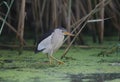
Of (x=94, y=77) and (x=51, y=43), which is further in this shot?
(x=51, y=43)

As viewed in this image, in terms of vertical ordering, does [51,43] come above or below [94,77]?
above

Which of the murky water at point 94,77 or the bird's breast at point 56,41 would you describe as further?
the bird's breast at point 56,41

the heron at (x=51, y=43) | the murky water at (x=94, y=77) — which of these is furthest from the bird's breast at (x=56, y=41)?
the murky water at (x=94, y=77)

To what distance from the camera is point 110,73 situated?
18.6 ft

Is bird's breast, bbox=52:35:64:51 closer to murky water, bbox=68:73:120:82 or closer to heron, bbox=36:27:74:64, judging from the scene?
heron, bbox=36:27:74:64

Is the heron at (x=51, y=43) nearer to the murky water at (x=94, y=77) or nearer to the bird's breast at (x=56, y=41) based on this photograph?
the bird's breast at (x=56, y=41)

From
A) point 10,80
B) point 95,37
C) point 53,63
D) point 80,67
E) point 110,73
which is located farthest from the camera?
point 95,37

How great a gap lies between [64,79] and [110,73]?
735mm

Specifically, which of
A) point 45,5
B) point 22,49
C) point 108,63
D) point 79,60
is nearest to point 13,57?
point 22,49

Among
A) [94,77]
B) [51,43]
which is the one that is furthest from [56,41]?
[94,77]

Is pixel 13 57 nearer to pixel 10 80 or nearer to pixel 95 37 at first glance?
pixel 10 80

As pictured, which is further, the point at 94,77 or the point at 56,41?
the point at 56,41

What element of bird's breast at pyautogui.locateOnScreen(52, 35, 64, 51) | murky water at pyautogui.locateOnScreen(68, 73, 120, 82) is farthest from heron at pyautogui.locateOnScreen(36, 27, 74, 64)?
murky water at pyautogui.locateOnScreen(68, 73, 120, 82)

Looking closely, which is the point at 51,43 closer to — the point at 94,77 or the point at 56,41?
the point at 56,41
